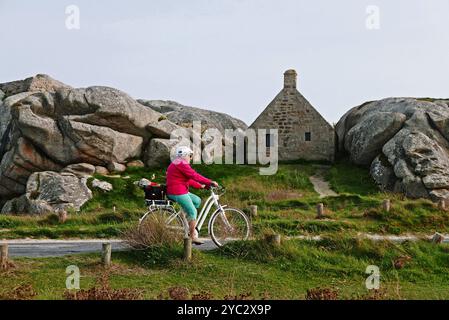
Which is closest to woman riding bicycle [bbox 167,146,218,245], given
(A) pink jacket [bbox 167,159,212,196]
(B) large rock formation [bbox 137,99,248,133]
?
(A) pink jacket [bbox 167,159,212,196]

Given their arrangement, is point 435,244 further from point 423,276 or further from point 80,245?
point 80,245

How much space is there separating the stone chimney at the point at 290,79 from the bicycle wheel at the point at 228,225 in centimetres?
2868

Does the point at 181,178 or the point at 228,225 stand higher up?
the point at 181,178

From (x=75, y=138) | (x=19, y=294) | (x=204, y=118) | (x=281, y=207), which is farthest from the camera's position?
(x=204, y=118)

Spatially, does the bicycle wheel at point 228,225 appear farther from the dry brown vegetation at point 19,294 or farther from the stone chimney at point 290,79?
the stone chimney at point 290,79

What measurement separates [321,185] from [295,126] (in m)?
7.92

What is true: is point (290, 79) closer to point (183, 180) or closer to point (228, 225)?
point (228, 225)

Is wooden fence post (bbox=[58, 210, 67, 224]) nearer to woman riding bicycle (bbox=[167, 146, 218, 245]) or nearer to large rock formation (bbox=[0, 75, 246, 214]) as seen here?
large rock formation (bbox=[0, 75, 246, 214])

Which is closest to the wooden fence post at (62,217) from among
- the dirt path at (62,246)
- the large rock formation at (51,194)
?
the dirt path at (62,246)

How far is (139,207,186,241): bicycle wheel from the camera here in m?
11.8

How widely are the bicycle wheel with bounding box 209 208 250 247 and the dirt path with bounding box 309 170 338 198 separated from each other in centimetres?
1800

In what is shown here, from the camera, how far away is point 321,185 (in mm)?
32375

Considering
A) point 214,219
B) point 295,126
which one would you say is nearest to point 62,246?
point 214,219

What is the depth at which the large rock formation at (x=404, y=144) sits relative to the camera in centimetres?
2977
